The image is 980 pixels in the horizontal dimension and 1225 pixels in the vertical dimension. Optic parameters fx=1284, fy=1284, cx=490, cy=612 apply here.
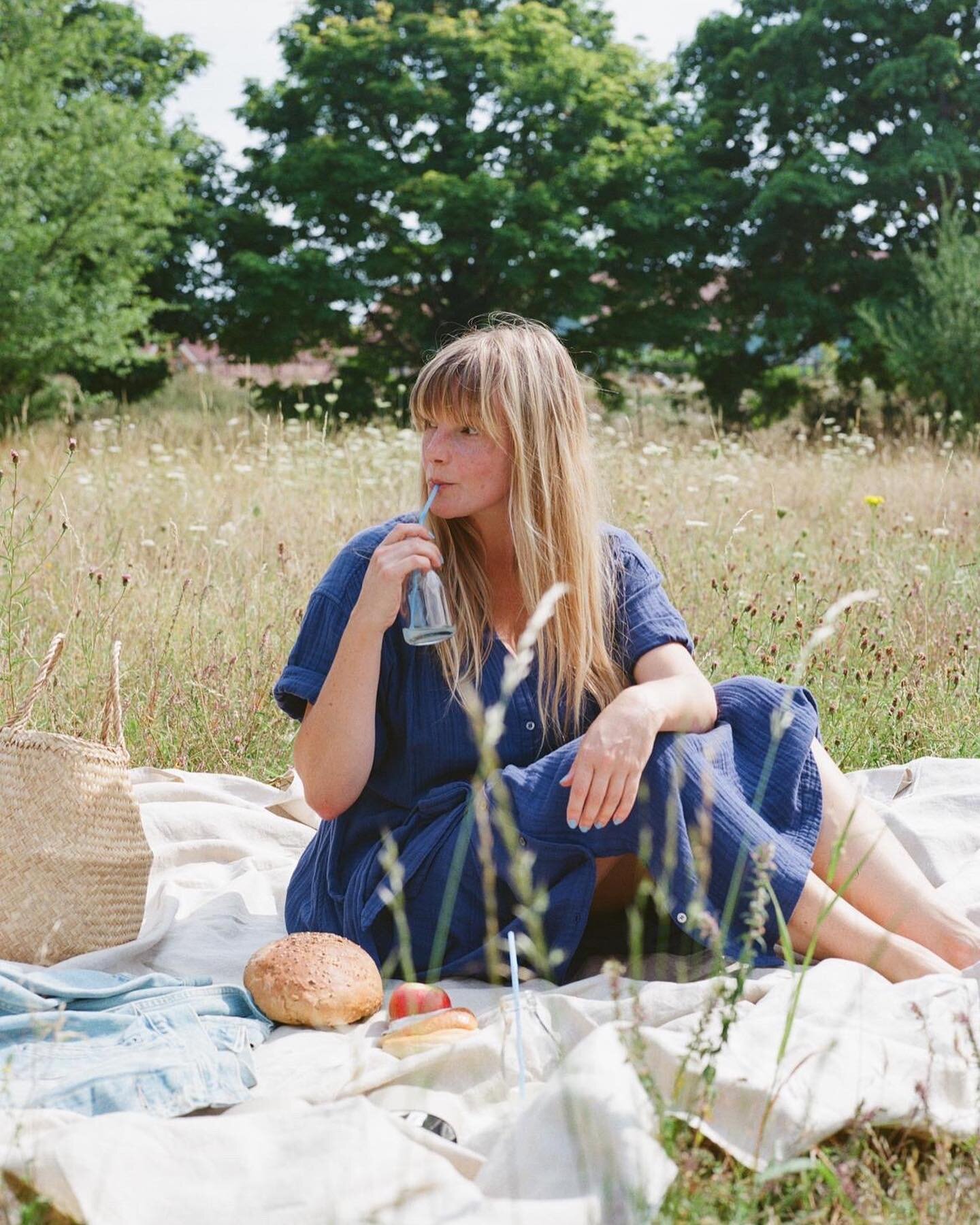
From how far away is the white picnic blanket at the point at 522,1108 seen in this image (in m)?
1.62

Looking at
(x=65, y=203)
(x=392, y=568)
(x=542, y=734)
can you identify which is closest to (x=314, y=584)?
(x=542, y=734)

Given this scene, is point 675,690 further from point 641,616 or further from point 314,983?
point 314,983

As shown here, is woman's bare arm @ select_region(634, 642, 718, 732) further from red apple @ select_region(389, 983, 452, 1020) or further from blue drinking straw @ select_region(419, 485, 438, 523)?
red apple @ select_region(389, 983, 452, 1020)

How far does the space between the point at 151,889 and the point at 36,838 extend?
64cm

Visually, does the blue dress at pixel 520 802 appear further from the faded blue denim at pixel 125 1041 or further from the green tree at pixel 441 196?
the green tree at pixel 441 196

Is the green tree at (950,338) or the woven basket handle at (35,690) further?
the green tree at (950,338)

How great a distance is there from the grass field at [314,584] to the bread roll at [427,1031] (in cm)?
104

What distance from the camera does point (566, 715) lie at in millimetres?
2863

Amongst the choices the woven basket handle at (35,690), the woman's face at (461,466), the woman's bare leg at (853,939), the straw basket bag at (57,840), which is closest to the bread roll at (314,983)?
the straw basket bag at (57,840)

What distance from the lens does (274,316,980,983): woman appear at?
8.32 ft

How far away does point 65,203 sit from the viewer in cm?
1535

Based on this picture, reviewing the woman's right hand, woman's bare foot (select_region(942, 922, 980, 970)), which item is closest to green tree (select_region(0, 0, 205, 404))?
the woman's right hand

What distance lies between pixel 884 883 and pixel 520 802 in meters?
0.80

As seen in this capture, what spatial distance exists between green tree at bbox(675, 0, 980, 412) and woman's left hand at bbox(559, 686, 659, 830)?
18111 millimetres
